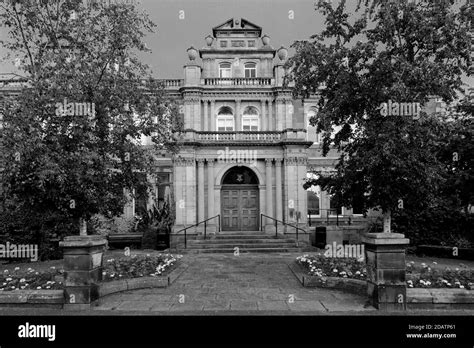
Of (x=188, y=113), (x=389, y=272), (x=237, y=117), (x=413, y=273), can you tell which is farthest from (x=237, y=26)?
(x=389, y=272)

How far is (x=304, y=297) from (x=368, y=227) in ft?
35.2

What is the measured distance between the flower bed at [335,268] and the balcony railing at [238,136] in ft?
31.6

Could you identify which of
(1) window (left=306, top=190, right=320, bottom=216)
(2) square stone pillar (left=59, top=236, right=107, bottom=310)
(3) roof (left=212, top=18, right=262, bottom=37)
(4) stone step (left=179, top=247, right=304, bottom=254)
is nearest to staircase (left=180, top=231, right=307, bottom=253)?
(4) stone step (left=179, top=247, right=304, bottom=254)

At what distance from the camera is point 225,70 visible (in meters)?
20.9

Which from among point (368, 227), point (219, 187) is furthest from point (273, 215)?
point (368, 227)

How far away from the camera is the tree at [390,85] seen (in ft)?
21.8

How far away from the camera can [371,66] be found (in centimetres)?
717

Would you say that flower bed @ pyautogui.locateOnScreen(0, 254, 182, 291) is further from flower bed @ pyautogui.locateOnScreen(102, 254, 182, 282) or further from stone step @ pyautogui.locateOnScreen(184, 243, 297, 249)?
stone step @ pyautogui.locateOnScreen(184, 243, 297, 249)

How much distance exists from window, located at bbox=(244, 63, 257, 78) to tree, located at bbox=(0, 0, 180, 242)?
1356 centimetres

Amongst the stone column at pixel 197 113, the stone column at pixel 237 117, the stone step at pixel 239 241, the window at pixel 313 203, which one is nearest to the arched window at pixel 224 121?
the stone column at pixel 237 117

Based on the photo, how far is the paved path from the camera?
6.41m

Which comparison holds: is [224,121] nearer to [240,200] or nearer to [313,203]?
[240,200]
